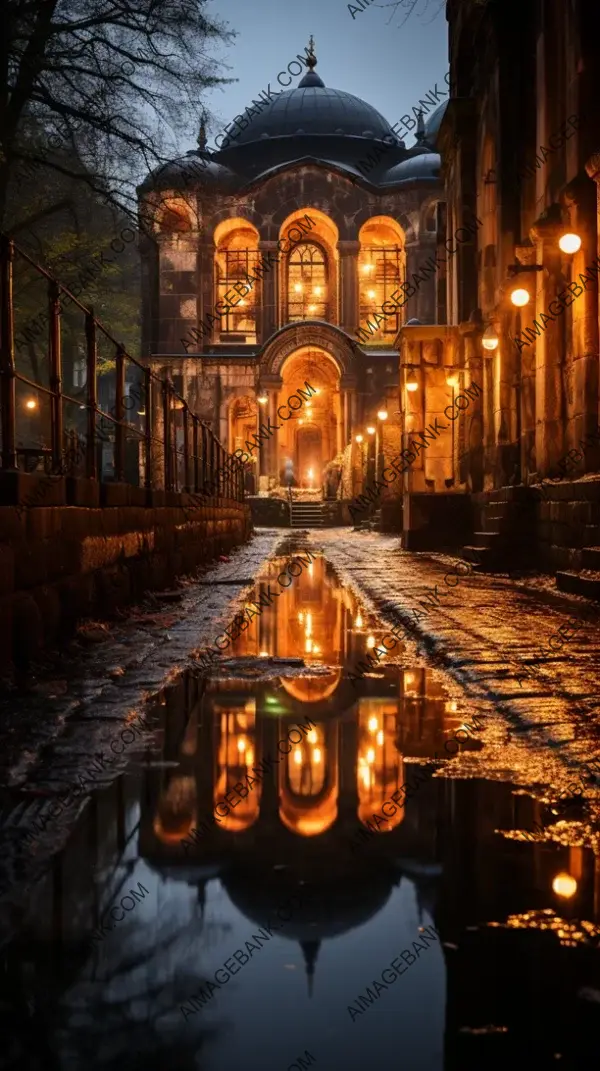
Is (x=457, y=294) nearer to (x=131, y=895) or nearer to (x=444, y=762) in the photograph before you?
(x=444, y=762)

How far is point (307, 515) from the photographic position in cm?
4081

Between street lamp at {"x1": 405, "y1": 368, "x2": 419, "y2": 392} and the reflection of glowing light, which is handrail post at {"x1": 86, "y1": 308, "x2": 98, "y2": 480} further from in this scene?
street lamp at {"x1": 405, "y1": 368, "x2": 419, "y2": 392}

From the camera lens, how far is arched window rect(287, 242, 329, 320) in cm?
5053

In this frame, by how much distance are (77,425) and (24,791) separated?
172ft

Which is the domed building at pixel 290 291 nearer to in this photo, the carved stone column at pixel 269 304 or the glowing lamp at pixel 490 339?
the carved stone column at pixel 269 304

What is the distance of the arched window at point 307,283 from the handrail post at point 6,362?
149ft

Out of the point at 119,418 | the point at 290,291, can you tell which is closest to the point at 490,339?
the point at 119,418

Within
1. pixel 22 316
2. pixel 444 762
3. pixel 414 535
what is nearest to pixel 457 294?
pixel 414 535

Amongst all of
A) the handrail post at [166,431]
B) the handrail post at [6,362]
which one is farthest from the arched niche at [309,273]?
the handrail post at [6,362]

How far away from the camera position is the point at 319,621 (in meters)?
8.62

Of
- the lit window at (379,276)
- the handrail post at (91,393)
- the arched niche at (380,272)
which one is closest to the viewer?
the handrail post at (91,393)

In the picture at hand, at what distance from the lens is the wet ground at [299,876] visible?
1767mm

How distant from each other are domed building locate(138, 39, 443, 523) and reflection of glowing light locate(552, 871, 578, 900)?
125ft

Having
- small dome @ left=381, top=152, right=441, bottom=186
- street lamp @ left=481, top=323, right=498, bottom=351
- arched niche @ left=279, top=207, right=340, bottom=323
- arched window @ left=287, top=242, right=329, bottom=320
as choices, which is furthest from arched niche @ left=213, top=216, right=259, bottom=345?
street lamp @ left=481, top=323, right=498, bottom=351
